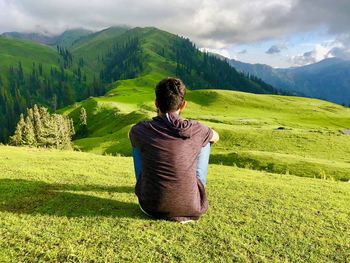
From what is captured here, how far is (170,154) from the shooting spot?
32.5 ft

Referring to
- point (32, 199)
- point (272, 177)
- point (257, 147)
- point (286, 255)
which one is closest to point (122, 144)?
point (257, 147)

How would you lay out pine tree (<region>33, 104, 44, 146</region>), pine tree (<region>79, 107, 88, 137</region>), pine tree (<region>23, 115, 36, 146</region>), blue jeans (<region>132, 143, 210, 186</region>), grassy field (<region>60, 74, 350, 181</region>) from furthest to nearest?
pine tree (<region>79, 107, 88, 137</region>) < pine tree (<region>33, 104, 44, 146</region>) < pine tree (<region>23, 115, 36, 146</region>) < grassy field (<region>60, 74, 350, 181</region>) < blue jeans (<region>132, 143, 210, 186</region>)

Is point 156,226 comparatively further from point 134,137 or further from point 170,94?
point 170,94

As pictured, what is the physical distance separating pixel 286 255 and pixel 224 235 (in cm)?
173

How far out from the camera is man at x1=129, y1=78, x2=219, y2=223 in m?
9.90

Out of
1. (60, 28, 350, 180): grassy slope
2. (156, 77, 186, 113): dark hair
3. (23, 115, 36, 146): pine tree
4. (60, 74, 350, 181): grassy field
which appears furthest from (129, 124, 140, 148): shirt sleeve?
(23, 115, 36, 146): pine tree

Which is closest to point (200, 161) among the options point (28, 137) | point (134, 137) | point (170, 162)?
point (170, 162)

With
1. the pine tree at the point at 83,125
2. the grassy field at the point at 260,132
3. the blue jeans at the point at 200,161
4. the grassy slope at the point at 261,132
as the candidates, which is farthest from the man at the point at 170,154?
the pine tree at the point at 83,125

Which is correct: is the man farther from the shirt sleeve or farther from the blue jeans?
the blue jeans

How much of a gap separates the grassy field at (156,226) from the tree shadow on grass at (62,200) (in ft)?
0.10

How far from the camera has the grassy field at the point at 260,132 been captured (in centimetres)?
3894

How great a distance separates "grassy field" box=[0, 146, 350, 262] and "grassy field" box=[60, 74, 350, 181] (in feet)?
42.2

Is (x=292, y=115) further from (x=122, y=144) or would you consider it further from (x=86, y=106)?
(x=86, y=106)

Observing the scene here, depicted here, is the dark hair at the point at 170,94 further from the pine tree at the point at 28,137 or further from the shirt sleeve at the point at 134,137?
the pine tree at the point at 28,137
